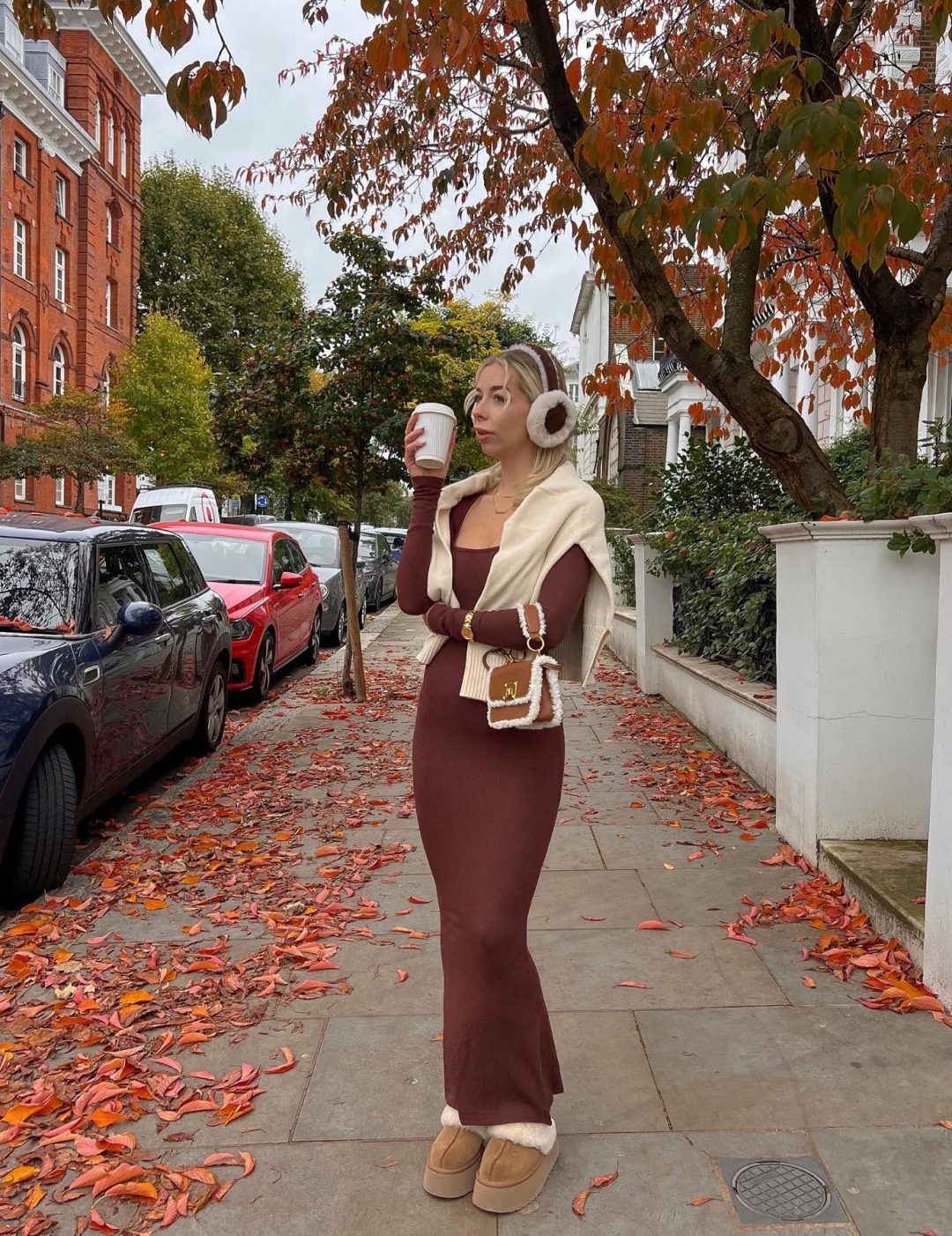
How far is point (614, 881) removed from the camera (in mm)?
5141

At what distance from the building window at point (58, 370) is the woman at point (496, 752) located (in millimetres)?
41526

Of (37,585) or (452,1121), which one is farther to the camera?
(37,585)

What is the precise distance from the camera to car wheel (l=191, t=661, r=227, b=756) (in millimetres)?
7996

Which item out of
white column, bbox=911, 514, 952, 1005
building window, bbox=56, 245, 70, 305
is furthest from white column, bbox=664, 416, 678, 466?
building window, bbox=56, 245, 70, 305

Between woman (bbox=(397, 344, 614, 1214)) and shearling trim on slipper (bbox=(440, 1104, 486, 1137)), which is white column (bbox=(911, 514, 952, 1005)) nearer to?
woman (bbox=(397, 344, 614, 1214))

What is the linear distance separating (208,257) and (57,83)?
10512 mm

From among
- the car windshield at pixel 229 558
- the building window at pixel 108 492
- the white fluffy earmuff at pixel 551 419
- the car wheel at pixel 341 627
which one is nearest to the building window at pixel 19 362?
the building window at pixel 108 492

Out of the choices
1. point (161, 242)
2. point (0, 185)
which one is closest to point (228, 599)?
point (0, 185)

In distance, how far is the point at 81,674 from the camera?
5.32 m

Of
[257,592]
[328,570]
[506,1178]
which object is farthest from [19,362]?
[506,1178]

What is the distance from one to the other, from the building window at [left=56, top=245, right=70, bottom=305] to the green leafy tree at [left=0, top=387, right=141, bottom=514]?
7727 millimetres

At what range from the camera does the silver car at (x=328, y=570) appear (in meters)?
15.5

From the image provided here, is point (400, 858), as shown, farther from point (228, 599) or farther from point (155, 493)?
point (155, 493)

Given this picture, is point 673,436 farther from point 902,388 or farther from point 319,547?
point 902,388
